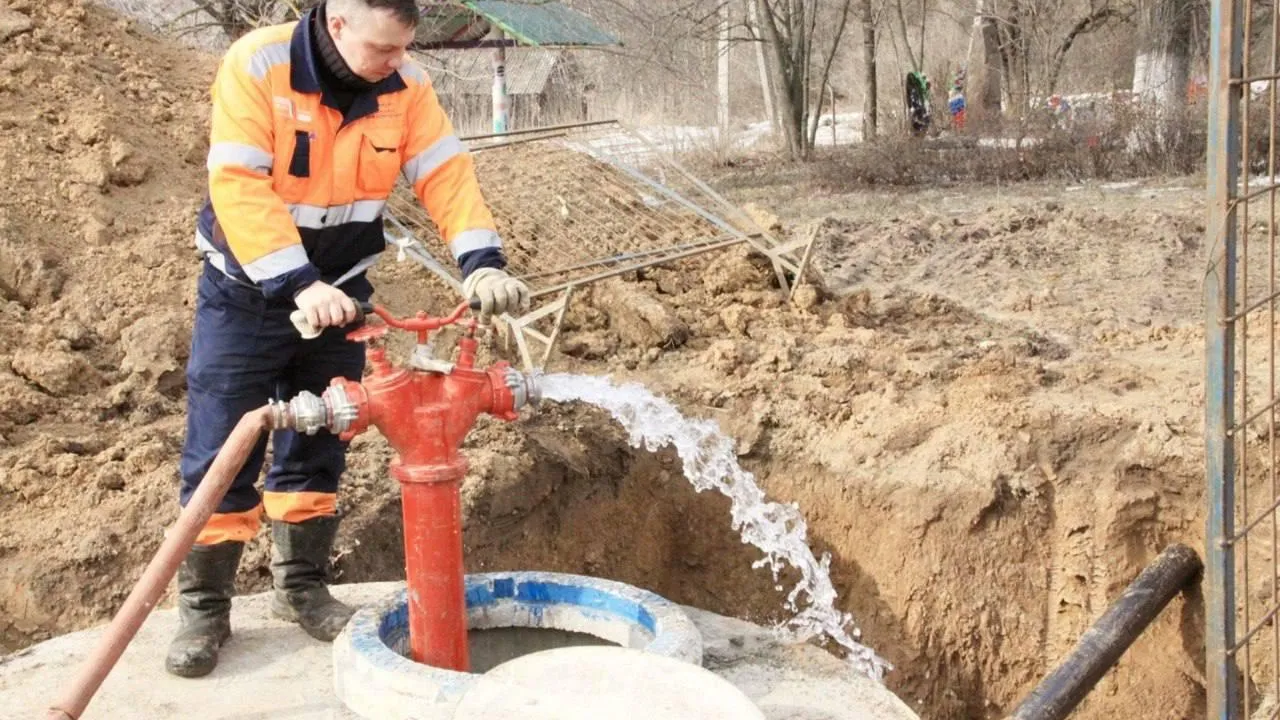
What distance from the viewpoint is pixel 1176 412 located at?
199 inches

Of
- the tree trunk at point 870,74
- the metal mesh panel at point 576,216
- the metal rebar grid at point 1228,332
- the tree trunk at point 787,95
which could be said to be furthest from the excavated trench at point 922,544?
the tree trunk at point 870,74

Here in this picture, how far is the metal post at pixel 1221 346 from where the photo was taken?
3135 millimetres

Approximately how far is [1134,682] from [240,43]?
3.85m

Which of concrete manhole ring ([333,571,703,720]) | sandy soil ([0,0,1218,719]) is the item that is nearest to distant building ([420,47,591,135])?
sandy soil ([0,0,1218,719])

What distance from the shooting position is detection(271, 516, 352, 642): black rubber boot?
328cm

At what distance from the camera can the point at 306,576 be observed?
131 inches

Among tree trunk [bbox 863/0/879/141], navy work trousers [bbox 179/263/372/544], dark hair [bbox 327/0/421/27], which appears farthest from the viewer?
tree trunk [bbox 863/0/879/141]

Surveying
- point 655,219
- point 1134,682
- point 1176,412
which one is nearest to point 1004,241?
point 655,219

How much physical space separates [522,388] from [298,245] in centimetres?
57

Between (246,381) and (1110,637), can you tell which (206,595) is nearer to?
(246,381)

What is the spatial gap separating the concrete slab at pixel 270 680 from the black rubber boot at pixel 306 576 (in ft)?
0.19

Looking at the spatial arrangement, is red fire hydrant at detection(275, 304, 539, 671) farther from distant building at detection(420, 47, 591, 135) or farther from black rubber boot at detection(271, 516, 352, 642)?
distant building at detection(420, 47, 591, 135)

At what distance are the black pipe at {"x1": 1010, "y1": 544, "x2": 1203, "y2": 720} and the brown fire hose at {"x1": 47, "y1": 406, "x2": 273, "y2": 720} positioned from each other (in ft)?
6.68

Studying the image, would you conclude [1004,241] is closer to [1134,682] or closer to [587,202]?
[587,202]
